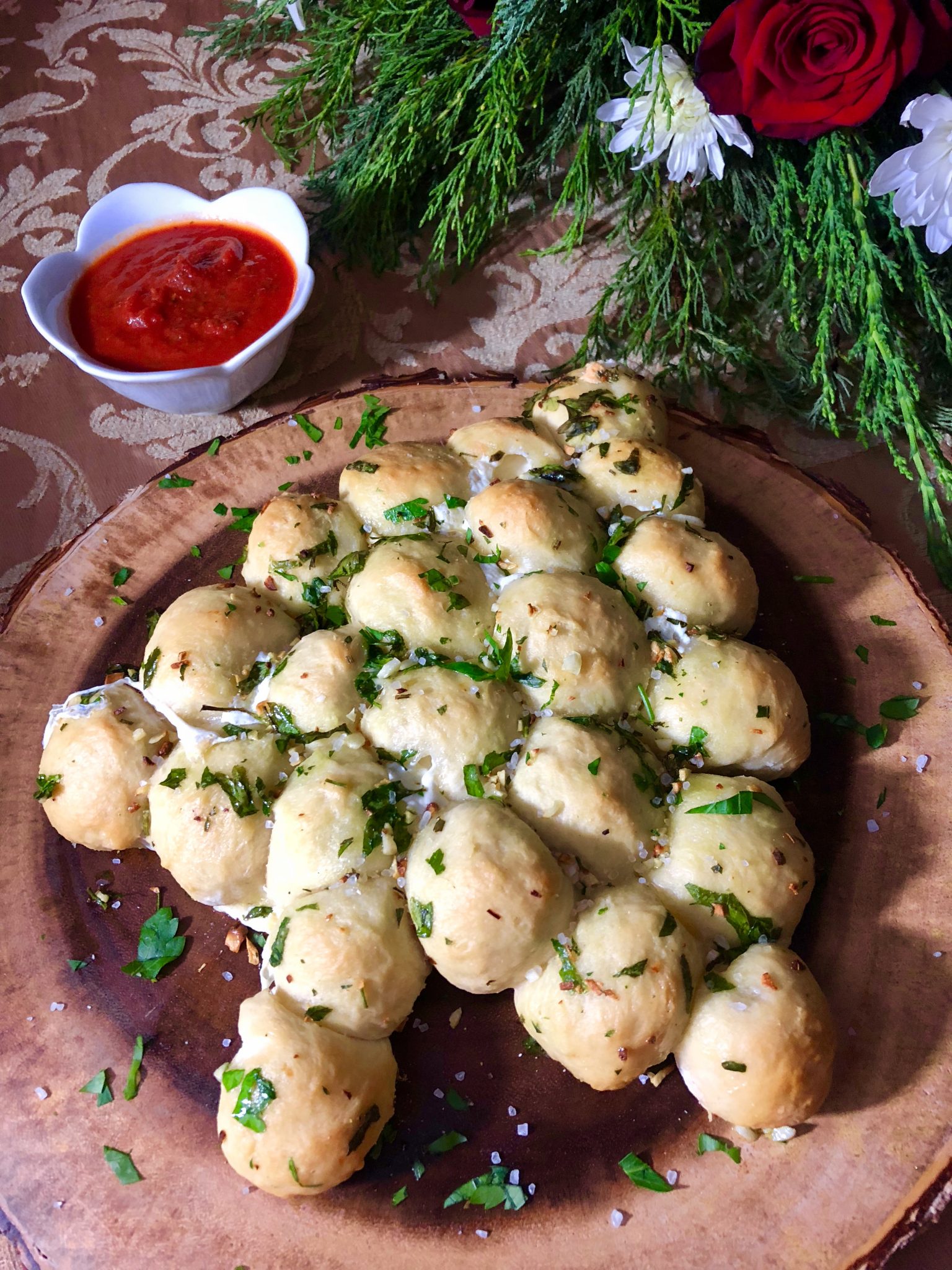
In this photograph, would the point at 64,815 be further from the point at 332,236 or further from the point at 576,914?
the point at 332,236

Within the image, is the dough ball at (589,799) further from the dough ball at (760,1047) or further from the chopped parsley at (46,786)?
the chopped parsley at (46,786)

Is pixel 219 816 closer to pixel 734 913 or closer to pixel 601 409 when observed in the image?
pixel 734 913

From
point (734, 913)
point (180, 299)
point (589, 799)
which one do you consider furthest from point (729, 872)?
point (180, 299)

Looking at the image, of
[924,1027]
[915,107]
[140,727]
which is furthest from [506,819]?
[915,107]

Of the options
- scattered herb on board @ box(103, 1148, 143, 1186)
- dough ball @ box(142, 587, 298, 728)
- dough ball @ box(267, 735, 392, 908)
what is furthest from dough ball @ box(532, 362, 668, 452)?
scattered herb on board @ box(103, 1148, 143, 1186)

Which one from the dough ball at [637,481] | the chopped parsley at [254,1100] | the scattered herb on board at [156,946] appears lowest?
the scattered herb on board at [156,946]

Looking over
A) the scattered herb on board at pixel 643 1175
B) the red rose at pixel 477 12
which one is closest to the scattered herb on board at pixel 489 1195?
the scattered herb on board at pixel 643 1175
